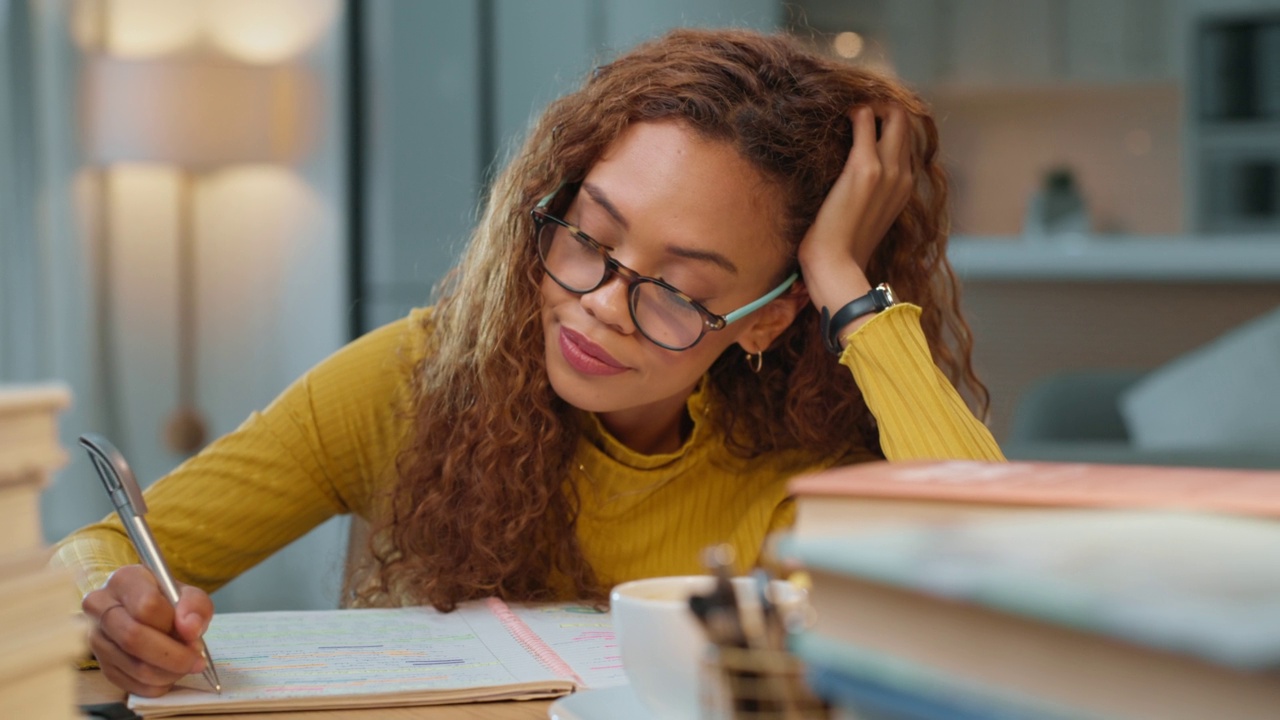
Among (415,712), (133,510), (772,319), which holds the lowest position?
(415,712)

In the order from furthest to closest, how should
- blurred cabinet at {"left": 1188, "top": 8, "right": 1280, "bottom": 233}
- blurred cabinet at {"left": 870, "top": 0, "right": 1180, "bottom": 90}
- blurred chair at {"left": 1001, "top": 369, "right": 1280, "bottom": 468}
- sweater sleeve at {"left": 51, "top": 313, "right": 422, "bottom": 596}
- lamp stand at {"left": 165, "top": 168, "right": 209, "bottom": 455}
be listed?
blurred cabinet at {"left": 870, "top": 0, "right": 1180, "bottom": 90} → blurred cabinet at {"left": 1188, "top": 8, "right": 1280, "bottom": 233} → lamp stand at {"left": 165, "top": 168, "right": 209, "bottom": 455} → blurred chair at {"left": 1001, "top": 369, "right": 1280, "bottom": 468} → sweater sleeve at {"left": 51, "top": 313, "right": 422, "bottom": 596}

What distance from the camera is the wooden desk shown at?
734 millimetres

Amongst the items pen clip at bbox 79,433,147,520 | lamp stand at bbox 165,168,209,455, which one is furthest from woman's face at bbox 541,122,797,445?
lamp stand at bbox 165,168,209,455

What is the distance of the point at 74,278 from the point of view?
3758 mm

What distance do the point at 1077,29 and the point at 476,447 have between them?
619cm

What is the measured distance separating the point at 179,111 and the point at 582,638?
122 inches

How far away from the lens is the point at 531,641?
3.02 feet

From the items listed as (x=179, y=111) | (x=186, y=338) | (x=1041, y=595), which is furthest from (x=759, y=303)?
(x=186, y=338)

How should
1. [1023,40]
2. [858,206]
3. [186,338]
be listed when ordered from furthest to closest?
[1023,40]
[186,338]
[858,206]

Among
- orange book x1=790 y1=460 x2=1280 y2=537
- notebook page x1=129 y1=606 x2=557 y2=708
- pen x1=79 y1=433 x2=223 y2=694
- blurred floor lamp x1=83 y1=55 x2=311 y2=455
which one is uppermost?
blurred floor lamp x1=83 y1=55 x2=311 y2=455

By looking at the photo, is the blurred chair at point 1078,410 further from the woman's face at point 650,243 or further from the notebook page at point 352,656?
the notebook page at point 352,656

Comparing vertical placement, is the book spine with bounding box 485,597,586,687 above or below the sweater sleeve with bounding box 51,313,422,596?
below

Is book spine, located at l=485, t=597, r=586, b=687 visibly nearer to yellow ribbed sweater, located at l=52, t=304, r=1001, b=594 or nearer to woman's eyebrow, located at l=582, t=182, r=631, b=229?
yellow ribbed sweater, located at l=52, t=304, r=1001, b=594

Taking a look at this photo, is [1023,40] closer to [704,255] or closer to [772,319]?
[772,319]
